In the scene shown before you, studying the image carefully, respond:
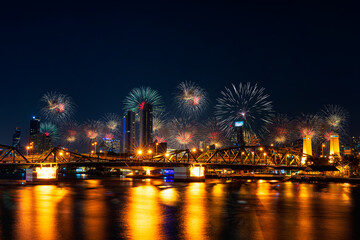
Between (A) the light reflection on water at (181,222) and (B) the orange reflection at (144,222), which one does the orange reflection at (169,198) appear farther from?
(B) the orange reflection at (144,222)

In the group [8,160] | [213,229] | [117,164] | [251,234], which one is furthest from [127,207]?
[8,160]

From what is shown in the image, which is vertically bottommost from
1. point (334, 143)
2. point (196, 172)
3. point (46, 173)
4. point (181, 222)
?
point (196, 172)

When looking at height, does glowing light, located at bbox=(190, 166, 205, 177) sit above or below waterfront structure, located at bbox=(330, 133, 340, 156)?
below

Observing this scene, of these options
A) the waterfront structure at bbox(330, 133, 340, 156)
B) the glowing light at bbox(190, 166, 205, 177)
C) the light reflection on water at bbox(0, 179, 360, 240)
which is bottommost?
the glowing light at bbox(190, 166, 205, 177)

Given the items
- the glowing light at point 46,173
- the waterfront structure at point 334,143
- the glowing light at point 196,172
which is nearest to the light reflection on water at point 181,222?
the glowing light at point 46,173

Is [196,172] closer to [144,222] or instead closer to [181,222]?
→ [181,222]

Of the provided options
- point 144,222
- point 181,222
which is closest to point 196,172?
point 181,222

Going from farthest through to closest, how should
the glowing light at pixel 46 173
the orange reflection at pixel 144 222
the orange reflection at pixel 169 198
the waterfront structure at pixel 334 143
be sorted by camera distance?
the waterfront structure at pixel 334 143 < the glowing light at pixel 46 173 < the orange reflection at pixel 169 198 < the orange reflection at pixel 144 222

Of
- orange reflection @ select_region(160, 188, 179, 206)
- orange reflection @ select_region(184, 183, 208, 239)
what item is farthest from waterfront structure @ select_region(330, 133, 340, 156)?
orange reflection @ select_region(184, 183, 208, 239)

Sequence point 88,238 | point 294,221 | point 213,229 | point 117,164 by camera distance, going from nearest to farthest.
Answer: point 88,238 < point 213,229 < point 294,221 < point 117,164

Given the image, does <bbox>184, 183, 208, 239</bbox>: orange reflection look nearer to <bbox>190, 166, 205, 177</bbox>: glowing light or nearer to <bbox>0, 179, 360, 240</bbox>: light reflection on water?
<bbox>0, 179, 360, 240</bbox>: light reflection on water

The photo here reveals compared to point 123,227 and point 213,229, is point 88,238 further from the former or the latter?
point 213,229
